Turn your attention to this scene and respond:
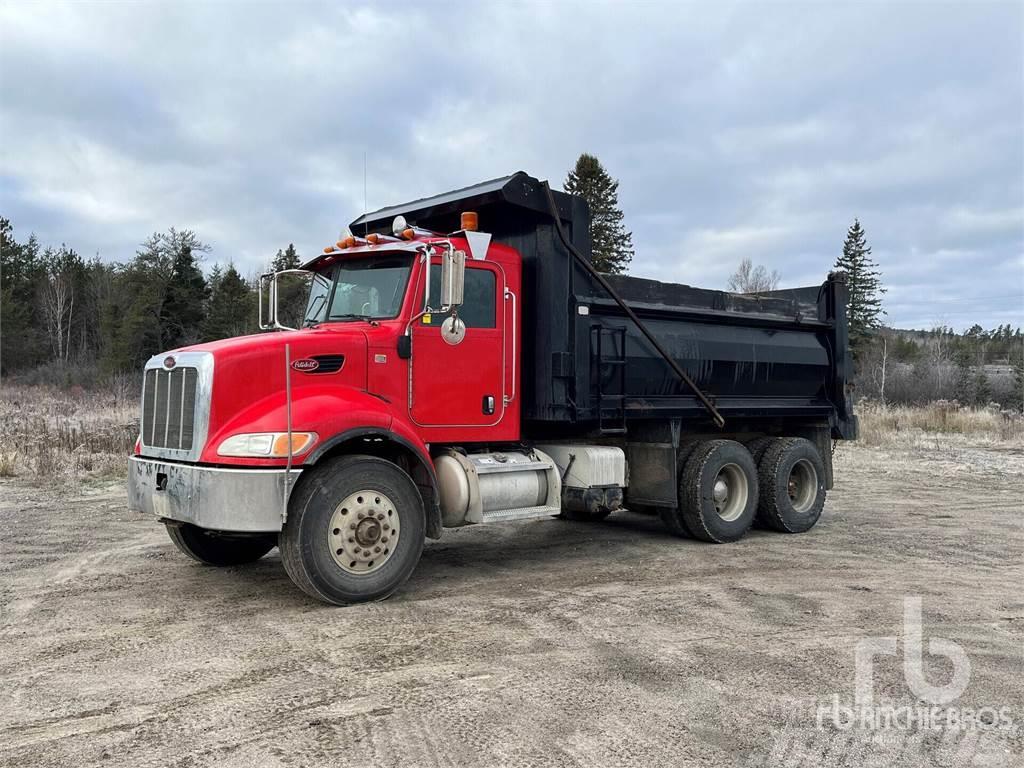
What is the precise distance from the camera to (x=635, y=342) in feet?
26.1

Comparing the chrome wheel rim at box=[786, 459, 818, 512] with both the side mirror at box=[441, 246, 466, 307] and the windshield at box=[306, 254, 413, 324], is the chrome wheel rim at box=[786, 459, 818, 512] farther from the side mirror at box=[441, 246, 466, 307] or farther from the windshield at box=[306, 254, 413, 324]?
the windshield at box=[306, 254, 413, 324]

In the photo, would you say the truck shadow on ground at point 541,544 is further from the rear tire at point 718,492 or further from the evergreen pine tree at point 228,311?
the evergreen pine tree at point 228,311

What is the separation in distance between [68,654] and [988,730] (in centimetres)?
485

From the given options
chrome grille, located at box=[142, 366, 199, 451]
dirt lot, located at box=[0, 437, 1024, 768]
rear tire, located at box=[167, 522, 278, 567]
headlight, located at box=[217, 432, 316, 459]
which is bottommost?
dirt lot, located at box=[0, 437, 1024, 768]

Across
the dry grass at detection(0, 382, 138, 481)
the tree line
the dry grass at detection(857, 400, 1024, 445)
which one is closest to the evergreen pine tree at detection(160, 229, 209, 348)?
the tree line

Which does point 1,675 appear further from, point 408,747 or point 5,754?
point 408,747

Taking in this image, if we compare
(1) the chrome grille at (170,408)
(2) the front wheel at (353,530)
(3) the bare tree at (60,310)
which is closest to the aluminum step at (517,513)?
(2) the front wheel at (353,530)

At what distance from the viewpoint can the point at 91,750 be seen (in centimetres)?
343

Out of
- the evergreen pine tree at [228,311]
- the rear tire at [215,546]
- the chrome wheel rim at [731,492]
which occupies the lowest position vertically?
the rear tire at [215,546]

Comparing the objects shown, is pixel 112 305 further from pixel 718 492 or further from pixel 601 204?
pixel 718 492

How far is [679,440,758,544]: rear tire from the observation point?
336 inches

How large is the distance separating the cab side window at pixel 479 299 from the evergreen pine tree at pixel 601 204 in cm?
2969

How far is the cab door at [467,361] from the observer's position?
6578mm

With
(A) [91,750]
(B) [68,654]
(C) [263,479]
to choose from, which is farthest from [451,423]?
(A) [91,750]
